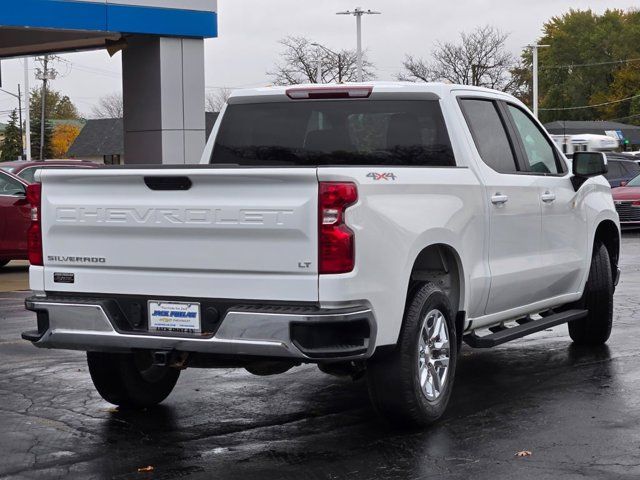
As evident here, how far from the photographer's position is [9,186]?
55.4 ft

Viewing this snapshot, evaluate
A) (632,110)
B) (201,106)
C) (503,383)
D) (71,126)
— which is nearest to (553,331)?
(503,383)

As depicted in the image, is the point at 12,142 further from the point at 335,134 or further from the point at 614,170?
the point at 335,134

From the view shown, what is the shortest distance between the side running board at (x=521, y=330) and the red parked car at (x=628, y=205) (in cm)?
1654

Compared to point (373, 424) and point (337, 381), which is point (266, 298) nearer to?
point (373, 424)

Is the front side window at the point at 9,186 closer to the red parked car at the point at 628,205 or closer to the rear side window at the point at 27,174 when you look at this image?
the rear side window at the point at 27,174

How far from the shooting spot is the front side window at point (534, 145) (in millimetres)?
8656

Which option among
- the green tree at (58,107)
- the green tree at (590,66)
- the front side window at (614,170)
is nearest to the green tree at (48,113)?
the green tree at (58,107)

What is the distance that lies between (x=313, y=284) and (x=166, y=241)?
910mm

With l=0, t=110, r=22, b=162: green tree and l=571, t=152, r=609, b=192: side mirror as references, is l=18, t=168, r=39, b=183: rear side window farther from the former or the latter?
l=0, t=110, r=22, b=162: green tree

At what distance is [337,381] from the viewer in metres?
8.52

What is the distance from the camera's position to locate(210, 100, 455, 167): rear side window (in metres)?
7.73

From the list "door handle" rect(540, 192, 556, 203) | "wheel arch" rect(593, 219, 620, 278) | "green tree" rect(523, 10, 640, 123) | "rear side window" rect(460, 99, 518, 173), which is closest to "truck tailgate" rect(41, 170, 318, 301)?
"rear side window" rect(460, 99, 518, 173)

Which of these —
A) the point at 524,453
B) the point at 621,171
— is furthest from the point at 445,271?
the point at 621,171

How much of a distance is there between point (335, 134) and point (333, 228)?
203 centimetres
